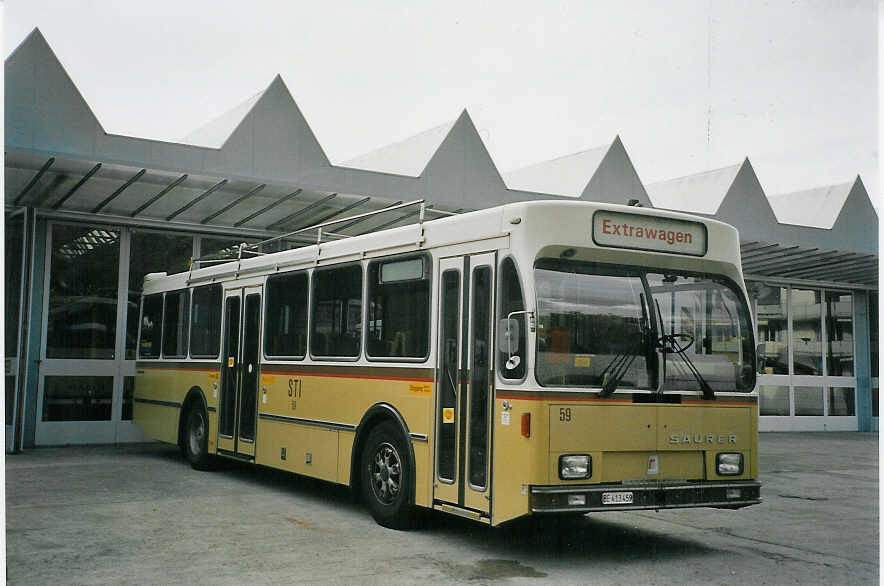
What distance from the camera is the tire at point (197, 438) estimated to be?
1322cm

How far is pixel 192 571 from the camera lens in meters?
7.00

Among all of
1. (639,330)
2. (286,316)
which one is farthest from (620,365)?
(286,316)

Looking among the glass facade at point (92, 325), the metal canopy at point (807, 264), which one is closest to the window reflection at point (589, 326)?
the glass facade at point (92, 325)

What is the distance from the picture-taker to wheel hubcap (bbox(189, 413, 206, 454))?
13375 mm

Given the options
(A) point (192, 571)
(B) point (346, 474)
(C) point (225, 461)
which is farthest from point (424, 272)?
(C) point (225, 461)

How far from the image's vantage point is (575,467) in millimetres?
7398

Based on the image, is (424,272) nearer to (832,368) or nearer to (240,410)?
(240,410)

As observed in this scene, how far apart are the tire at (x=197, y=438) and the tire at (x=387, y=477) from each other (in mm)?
4386

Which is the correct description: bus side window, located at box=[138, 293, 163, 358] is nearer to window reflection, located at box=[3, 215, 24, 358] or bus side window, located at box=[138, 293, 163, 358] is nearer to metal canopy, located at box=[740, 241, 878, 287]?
window reflection, located at box=[3, 215, 24, 358]

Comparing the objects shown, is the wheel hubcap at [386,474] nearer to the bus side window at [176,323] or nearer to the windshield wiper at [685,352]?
the windshield wiper at [685,352]

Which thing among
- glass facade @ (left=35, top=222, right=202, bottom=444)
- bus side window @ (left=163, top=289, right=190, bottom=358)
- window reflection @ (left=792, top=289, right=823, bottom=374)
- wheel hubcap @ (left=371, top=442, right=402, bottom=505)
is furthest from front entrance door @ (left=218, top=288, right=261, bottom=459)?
window reflection @ (left=792, top=289, right=823, bottom=374)

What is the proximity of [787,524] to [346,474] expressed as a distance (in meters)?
4.62

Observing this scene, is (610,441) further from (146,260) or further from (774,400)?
(774,400)

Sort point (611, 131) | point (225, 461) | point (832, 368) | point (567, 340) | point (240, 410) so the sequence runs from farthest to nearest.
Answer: point (832, 368), point (611, 131), point (225, 461), point (240, 410), point (567, 340)
